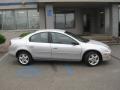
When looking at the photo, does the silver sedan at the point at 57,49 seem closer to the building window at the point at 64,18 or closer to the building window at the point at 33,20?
the building window at the point at 64,18

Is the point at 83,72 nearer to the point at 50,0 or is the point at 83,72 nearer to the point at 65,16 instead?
the point at 50,0

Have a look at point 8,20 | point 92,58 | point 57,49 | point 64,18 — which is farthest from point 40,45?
point 8,20

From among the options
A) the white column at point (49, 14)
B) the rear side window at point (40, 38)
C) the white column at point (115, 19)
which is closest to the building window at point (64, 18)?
the white column at point (115, 19)

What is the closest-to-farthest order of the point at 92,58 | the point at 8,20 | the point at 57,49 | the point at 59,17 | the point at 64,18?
the point at 92,58 < the point at 57,49 < the point at 59,17 < the point at 64,18 < the point at 8,20

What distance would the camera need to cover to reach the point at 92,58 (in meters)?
10.3

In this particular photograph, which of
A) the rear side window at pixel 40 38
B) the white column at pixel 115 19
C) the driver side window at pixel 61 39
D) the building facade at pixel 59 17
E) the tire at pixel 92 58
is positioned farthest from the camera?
the building facade at pixel 59 17

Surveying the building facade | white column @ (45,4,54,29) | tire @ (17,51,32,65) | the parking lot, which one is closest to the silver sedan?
tire @ (17,51,32,65)

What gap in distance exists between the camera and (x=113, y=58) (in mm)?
11953

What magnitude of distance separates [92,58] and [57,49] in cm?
148

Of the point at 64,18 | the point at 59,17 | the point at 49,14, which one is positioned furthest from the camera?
the point at 64,18

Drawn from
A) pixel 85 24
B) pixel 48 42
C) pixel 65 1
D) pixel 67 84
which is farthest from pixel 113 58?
pixel 85 24

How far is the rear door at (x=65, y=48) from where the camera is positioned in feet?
33.9

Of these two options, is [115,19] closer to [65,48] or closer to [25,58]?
[65,48]

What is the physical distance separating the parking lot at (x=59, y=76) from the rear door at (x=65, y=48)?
0.41 meters
